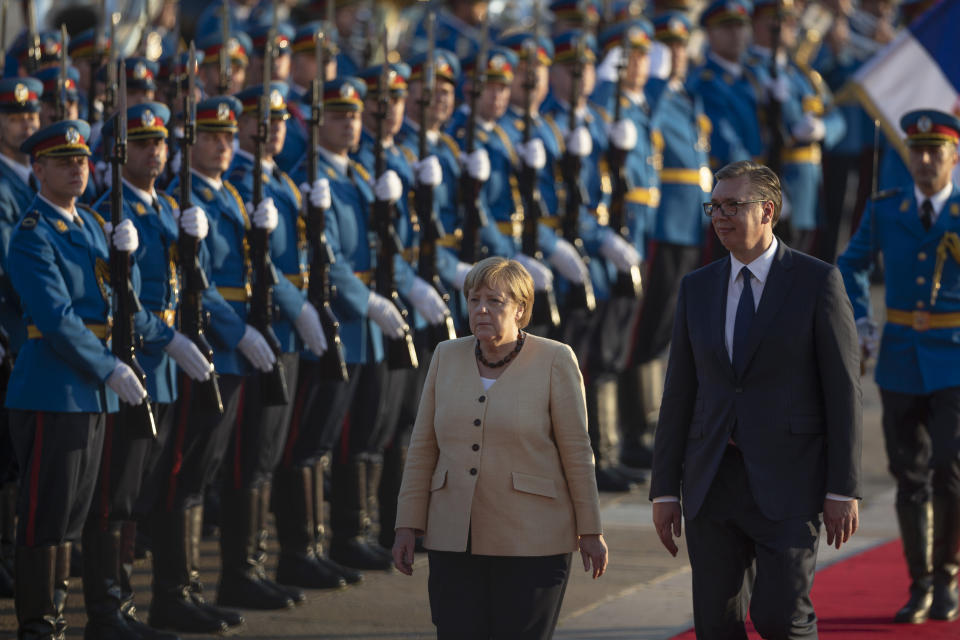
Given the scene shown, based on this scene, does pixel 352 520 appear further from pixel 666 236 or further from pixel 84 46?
pixel 666 236

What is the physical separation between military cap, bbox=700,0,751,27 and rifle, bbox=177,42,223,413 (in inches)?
184

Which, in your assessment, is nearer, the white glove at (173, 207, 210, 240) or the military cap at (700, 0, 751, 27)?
the white glove at (173, 207, 210, 240)

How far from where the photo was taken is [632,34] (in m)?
9.55

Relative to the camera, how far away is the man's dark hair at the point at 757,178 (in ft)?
16.0

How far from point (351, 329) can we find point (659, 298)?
287 centimetres

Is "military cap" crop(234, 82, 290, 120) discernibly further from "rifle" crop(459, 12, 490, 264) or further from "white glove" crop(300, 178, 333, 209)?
"rifle" crop(459, 12, 490, 264)

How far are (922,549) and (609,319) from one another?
119 inches

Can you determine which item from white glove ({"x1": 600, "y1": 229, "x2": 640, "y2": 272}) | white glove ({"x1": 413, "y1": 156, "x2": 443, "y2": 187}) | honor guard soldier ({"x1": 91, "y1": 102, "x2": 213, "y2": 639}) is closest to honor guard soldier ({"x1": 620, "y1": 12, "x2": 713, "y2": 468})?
white glove ({"x1": 600, "y1": 229, "x2": 640, "y2": 272})

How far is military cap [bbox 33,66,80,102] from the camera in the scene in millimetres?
7137

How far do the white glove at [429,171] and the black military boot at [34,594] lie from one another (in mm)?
2561

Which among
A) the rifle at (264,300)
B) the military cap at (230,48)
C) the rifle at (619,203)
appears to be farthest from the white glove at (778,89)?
the rifle at (264,300)

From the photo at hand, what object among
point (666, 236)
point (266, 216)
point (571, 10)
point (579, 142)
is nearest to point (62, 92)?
point (266, 216)

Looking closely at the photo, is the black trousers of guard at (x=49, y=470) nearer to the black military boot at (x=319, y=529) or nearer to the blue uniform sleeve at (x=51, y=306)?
the blue uniform sleeve at (x=51, y=306)

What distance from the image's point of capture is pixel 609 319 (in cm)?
938
